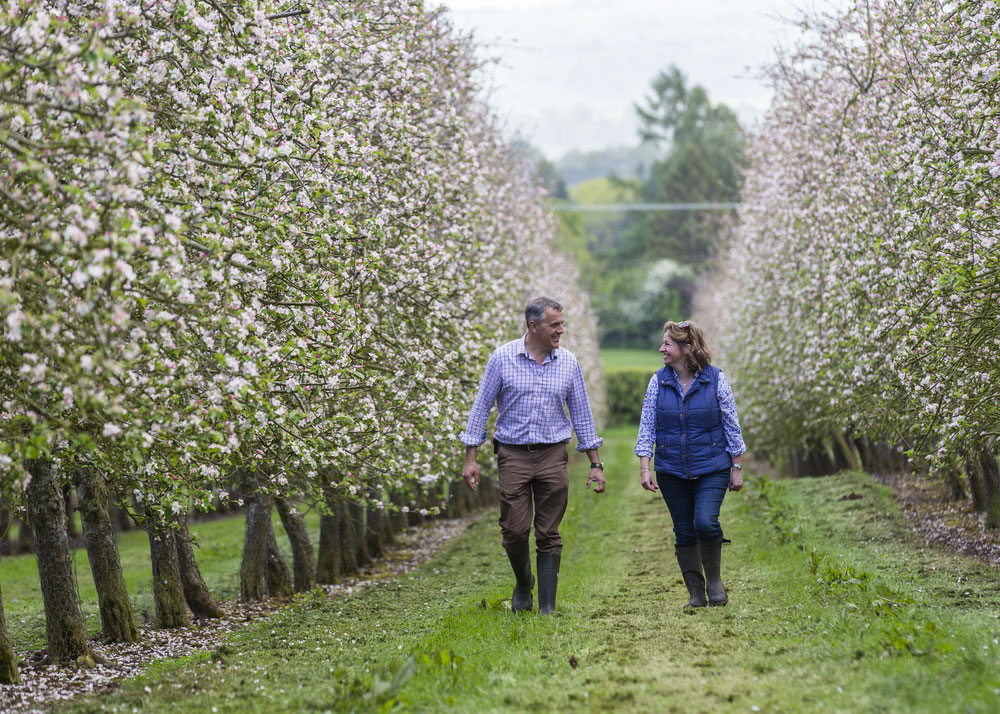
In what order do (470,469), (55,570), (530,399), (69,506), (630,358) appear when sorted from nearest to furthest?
(470,469) → (530,399) → (55,570) → (69,506) → (630,358)

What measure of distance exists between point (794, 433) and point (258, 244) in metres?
22.7

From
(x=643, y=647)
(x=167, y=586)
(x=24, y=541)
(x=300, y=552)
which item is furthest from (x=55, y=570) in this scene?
(x=24, y=541)

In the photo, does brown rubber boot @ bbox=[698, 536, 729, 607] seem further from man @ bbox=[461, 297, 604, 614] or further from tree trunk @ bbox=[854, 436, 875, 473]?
tree trunk @ bbox=[854, 436, 875, 473]

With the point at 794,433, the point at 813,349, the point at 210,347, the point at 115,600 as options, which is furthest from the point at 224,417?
the point at 794,433

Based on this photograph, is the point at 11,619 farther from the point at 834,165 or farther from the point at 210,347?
the point at 834,165

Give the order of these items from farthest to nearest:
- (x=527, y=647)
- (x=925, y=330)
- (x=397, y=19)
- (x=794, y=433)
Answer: (x=794, y=433) → (x=397, y=19) → (x=925, y=330) → (x=527, y=647)

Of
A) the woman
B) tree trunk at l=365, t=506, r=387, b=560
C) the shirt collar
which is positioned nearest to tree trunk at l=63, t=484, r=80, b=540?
the shirt collar

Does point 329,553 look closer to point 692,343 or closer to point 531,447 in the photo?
point 531,447

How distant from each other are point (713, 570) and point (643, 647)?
1.96 metres

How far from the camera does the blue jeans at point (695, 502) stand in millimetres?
9047

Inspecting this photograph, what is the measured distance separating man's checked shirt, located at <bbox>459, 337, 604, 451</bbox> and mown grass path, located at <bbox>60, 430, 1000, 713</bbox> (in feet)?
5.33

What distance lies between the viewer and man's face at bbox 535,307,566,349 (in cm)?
884

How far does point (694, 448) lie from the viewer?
9.12 meters

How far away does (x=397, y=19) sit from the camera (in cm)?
1384
